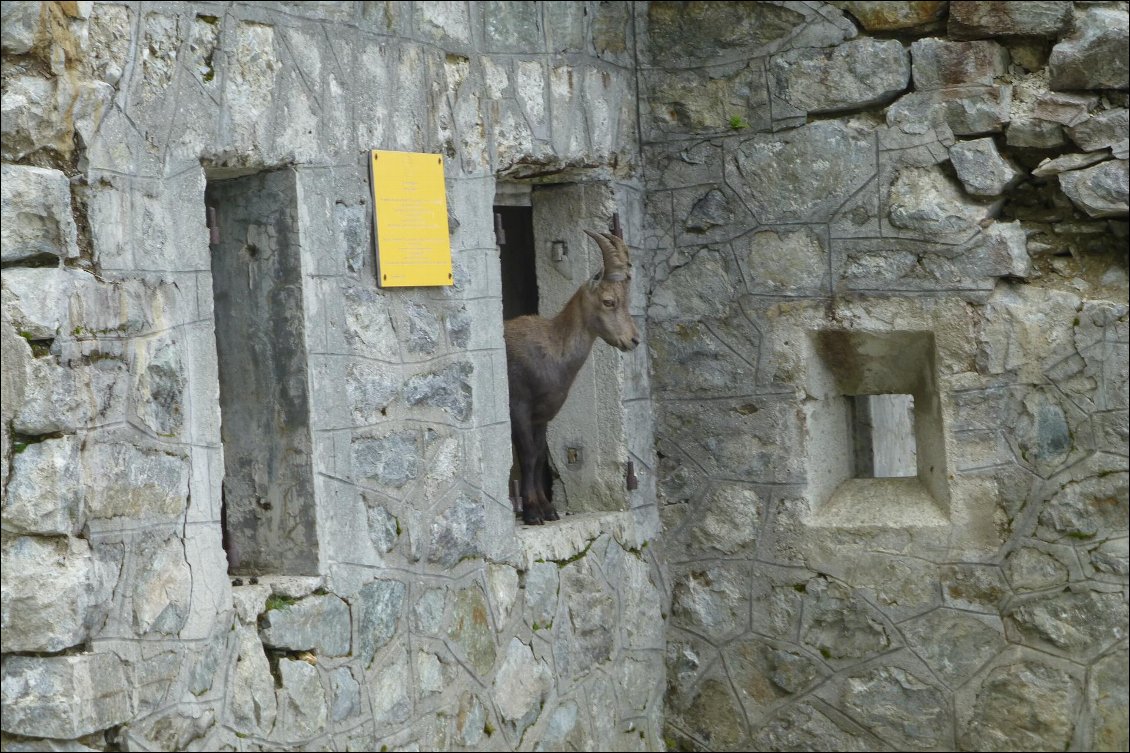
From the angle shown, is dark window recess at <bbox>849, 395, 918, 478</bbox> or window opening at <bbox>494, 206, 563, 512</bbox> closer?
window opening at <bbox>494, 206, 563, 512</bbox>

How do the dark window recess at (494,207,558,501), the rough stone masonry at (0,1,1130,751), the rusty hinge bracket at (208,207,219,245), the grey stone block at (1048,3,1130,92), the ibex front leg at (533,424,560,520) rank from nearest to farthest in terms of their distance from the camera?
1. the rough stone masonry at (0,1,1130,751)
2. the rusty hinge bracket at (208,207,219,245)
3. the grey stone block at (1048,3,1130,92)
4. the ibex front leg at (533,424,560,520)
5. the dark window recess at (494,207,558,501)

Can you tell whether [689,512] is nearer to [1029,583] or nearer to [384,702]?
[1029,583]

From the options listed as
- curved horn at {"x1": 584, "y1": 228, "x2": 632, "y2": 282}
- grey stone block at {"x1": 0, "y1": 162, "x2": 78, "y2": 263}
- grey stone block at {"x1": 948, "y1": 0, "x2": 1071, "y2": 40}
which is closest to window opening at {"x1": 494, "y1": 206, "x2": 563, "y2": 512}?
curved horn at {"x1": 584, "y1": 228, "x2": 632, "y2": 282}

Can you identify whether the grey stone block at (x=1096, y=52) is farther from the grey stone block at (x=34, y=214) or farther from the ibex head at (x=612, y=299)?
the grey stone block at (x=34, y=214)

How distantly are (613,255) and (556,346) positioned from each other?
413 mm

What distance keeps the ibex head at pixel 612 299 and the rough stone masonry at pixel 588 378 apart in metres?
0.38

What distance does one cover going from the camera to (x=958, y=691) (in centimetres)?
525

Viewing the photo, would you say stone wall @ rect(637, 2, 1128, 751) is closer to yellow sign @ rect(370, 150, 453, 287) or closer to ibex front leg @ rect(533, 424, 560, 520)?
ibex front leg @ rect(533, 424, 560, 520)

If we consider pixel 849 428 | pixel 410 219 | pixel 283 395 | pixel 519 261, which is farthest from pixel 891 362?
pixel 283 395

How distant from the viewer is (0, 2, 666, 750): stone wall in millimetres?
3244

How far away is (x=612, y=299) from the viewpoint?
508 cm

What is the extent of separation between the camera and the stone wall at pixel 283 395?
128 inches

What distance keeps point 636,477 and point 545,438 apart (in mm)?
455

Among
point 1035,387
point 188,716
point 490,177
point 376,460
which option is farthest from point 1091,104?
point 188,716
